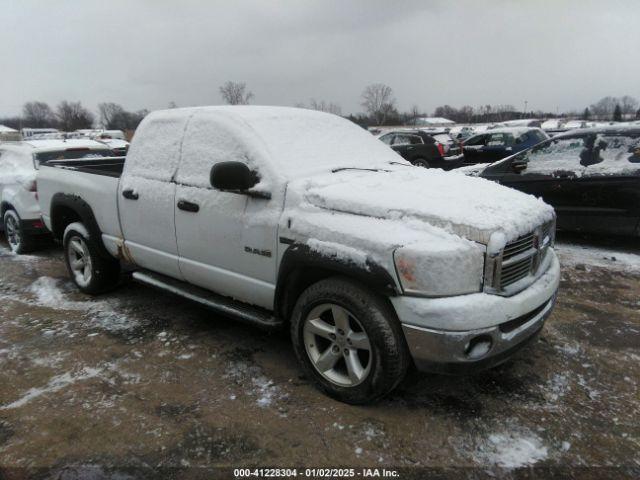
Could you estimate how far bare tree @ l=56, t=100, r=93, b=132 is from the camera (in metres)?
79.6

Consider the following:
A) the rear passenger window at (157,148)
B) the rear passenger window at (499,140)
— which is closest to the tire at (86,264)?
the rear passenger window at (157,148)

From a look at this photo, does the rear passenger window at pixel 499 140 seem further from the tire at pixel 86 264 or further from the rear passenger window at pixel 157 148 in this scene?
the tire at pixel 86 264

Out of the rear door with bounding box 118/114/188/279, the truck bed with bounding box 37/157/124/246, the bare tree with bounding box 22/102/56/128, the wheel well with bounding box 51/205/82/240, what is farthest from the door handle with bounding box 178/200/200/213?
the bare tree with bounding box 22/102/56/128

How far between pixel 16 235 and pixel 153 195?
4.27 m

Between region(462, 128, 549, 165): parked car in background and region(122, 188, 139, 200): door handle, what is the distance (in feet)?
39.1

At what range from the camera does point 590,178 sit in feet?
19.7

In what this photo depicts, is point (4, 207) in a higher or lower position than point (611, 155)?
lower

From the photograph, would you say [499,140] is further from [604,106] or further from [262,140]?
[604,106]

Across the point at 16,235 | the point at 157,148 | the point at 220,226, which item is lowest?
the point at 16,235

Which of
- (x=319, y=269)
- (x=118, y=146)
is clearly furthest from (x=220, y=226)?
(x=118, y=146)

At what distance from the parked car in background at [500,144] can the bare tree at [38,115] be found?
102714mm

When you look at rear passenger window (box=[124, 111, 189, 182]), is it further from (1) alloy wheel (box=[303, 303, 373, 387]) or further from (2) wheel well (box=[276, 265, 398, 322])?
(1) alloy wheel (box=[303, 303, 373, 387])

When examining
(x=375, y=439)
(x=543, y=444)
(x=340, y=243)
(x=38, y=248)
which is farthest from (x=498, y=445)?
(x=38, y=248)

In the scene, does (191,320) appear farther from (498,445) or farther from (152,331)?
(498,445)
